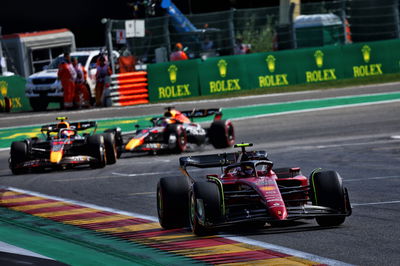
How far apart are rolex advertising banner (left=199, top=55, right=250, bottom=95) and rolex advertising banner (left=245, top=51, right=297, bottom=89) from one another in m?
0.23

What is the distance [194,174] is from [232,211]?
669 centimetres

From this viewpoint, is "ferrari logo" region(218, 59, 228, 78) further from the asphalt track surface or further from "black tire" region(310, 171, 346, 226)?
"black tire" region(310, 171, 346, 226)

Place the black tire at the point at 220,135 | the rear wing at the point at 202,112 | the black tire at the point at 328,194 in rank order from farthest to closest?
the black tire at the point at 220,135 → the rear wing at the point at 202,112 → the black tire at the point at 328,194

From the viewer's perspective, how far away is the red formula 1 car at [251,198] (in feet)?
28.3

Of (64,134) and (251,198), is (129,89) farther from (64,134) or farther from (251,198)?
(251,198)

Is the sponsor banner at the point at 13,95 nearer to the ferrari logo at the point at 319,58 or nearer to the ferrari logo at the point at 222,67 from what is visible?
the ferrari logo at the point at 222,67

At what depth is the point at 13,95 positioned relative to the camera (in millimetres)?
31047

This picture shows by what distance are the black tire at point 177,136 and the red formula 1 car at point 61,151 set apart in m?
1.53

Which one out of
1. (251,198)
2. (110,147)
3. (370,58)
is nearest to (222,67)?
(370,58)

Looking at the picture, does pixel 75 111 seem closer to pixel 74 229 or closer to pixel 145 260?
pixel 74 229

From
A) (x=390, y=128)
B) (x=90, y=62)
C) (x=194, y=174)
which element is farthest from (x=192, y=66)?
(x=194, y=174)

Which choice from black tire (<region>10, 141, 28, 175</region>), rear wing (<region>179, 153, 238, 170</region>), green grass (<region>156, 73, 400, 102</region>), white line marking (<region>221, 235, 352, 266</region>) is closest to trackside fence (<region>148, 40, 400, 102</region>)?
green grass (<region>156, 73, 400, 102</region>)

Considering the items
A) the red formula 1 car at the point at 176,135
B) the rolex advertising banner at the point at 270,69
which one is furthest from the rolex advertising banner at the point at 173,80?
→ the red formula 1 car at the point at 176,135

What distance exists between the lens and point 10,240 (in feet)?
30.4
